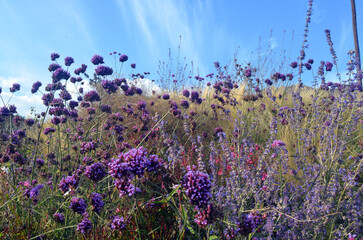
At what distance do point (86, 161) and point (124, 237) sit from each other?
735 millimetres

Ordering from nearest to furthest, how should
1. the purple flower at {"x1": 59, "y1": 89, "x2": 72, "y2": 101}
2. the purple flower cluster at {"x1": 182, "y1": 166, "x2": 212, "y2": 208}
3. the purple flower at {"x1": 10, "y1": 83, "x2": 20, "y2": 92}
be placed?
the purple flower cluster at {"x1": 182, "y1": 166, "x2": 212, "y2": 208} < the purple flower at {"x1": 59, "y1": 89, "x2": 72, "y2": 101} < the purple flower at {"x1": 10, "y1": 83, "x2": 20, "y2": 92}

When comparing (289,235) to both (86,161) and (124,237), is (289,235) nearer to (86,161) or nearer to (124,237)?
(124,237)

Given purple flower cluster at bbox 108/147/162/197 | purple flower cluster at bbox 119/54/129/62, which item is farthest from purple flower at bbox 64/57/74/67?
purple flower cluster at bbox 108/147/162/197

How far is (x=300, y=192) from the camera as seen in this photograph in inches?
114

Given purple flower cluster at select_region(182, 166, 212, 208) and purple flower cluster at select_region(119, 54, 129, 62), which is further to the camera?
purple flower cluster at select_region(119, 54, 129, 62)

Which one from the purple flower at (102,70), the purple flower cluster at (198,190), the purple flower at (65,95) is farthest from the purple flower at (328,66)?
the purple flower cluster at (198,190)

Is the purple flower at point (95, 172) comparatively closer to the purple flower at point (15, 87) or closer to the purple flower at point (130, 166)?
the purple flower at point (130, 166)

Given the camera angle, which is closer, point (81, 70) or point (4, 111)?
point (4, 111)

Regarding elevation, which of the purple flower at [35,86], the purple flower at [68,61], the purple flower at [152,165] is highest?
the purple flower at [68,61]

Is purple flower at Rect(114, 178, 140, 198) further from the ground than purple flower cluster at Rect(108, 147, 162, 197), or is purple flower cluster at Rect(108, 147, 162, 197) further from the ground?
purple flower cluster at Rect(108, 147, 162, 197)

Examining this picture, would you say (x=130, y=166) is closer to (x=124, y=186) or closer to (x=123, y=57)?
(x=124, y=186)

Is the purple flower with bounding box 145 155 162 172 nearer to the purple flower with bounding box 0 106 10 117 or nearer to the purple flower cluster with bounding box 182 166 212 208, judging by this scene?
the purple flower cluster with bounding box 182 166 212 208

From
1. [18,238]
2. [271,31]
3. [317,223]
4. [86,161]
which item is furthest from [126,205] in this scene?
[271,31]

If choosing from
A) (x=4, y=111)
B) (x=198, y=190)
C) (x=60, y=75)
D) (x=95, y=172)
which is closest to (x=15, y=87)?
(x=4, y=111)
